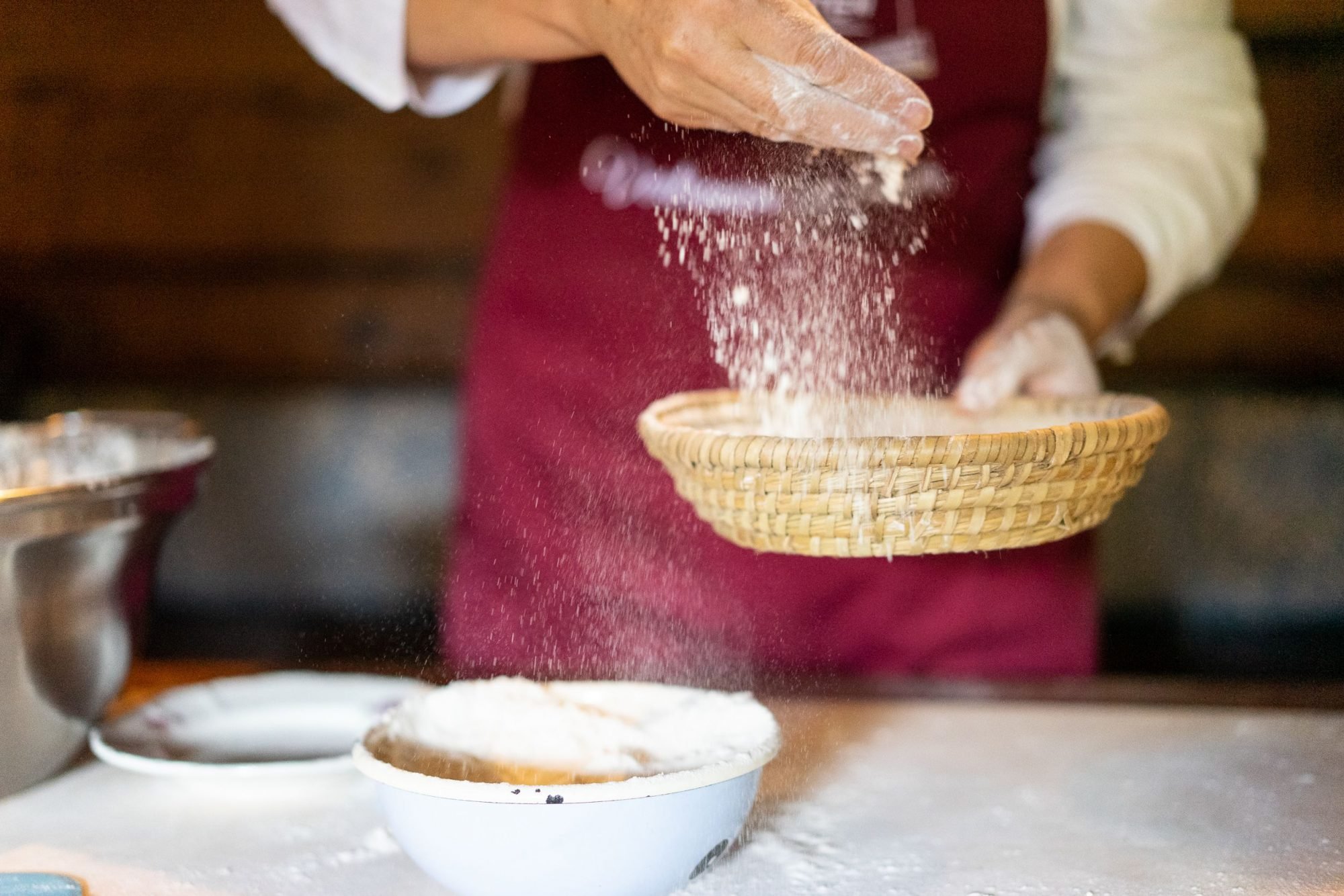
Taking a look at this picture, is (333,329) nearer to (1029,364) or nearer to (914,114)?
(1029,364)

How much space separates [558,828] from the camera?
71 cm

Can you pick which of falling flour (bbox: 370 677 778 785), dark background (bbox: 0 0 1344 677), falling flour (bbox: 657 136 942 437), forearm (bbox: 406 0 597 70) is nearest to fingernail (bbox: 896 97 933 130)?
falling flour (bbox: 657 136 942 437)

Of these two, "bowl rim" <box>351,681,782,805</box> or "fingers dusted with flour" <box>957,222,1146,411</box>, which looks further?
"fingers dusted with flour" <box>957,222,1146,411</box>

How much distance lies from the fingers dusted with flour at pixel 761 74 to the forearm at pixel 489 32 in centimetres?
8

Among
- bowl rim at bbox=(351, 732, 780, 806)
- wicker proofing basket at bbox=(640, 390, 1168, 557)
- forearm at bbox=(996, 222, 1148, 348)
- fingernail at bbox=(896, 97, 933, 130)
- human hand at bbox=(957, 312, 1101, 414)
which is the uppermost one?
fingernail at bbox=(896, 97, 933, 130)

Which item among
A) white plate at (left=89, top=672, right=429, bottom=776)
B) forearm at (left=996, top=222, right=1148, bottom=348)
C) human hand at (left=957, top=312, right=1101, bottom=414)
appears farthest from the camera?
forearm at (left=996, top=222, right=1148, bottom=348)

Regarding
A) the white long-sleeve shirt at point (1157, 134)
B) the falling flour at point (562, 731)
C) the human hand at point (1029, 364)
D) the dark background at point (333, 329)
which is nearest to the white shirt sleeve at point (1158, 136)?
the white long-sleeve shirt at point (1157, 134)

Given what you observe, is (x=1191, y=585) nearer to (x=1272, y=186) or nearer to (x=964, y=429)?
(x=1272, y=186)

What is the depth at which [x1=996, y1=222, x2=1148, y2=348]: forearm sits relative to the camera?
129cm

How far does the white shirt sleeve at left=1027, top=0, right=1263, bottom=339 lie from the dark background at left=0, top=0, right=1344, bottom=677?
40.0 inches

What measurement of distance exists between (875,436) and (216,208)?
216 centimetres

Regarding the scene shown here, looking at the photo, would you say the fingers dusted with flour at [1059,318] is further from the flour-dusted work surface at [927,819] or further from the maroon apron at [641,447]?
the flour-dusted work surface at [927,819]

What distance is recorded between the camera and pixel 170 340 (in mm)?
2756

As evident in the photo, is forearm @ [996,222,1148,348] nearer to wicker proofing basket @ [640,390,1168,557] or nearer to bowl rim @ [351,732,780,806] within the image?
wicker proofing basket @ [640,390,1168,557]
